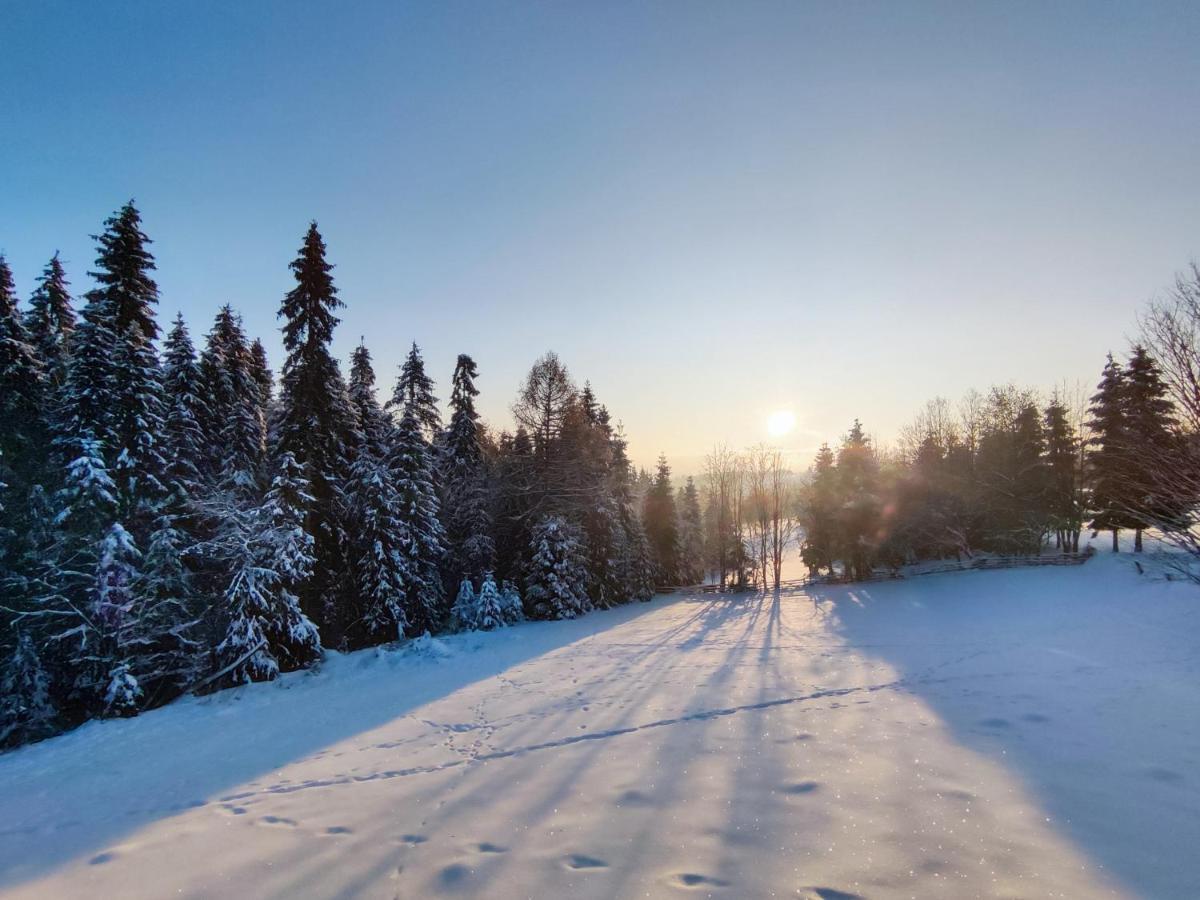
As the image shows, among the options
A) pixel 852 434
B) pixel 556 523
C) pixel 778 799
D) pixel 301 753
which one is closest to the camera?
pixel 778 799

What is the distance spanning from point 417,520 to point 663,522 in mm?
23308

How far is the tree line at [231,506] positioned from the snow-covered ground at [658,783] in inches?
126

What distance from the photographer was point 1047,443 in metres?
30.8

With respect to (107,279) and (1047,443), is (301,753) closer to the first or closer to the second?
(107,279)

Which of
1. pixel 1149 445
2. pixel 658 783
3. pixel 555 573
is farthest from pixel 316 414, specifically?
pixel 1149 445

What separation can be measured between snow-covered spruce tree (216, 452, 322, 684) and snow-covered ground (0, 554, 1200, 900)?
1.60m

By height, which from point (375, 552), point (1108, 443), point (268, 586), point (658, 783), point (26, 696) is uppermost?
point (1108, 443)

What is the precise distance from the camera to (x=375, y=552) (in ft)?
68.7

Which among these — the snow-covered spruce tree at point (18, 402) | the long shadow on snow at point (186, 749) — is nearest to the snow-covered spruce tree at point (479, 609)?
the long shadow on snow at point (186, 749)

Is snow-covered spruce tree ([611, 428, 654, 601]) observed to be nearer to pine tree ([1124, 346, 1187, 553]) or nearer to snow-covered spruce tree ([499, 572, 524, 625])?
snow-covered spruce tree ([499, 572, 524, 625])

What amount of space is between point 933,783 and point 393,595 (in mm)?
19090

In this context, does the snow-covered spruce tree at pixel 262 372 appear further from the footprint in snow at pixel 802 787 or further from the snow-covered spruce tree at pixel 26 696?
the footprint in snow at pixel 802 787

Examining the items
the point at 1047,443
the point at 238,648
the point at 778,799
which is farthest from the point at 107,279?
the point at 1047,443

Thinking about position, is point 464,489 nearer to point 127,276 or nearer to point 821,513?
point 127,276
